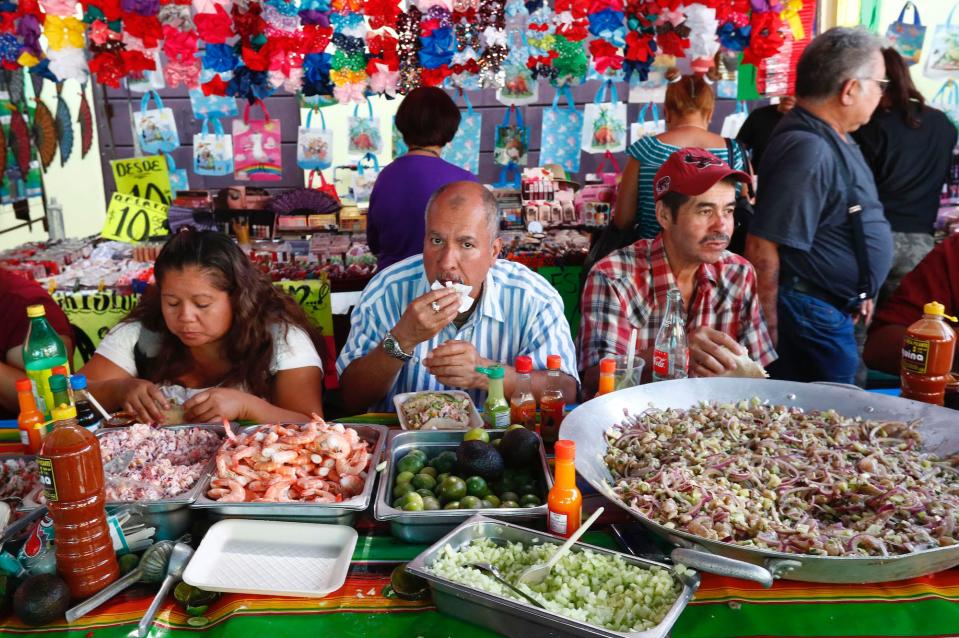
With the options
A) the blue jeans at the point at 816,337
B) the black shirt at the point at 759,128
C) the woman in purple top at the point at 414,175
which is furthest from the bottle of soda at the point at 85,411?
the black shirt at the point at 759,128

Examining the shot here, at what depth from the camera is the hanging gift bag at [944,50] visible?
467 centimetres

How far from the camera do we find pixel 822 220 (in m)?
3.18

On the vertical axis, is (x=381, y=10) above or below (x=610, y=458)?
above

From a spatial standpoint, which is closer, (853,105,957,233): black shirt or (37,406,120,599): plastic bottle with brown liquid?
(37,406,120,599): plastic bottle with brown liquid

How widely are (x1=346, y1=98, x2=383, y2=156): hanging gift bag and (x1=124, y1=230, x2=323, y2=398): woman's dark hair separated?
2.60m

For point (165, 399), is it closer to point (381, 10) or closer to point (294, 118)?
point (381, 10)

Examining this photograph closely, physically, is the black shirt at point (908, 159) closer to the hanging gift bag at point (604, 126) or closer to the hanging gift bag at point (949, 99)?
the hanging gift bag at point (949, 99)

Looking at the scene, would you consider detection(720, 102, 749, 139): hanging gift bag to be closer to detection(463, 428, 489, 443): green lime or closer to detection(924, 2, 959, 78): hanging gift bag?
detection(924, 2, 959, 78): hanging gift bag

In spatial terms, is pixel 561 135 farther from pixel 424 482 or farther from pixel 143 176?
pixel 424 482

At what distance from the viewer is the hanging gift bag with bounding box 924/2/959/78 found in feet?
15.3

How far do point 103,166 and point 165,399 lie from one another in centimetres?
429

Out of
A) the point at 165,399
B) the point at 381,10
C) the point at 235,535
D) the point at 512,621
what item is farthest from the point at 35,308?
the point at 381,10

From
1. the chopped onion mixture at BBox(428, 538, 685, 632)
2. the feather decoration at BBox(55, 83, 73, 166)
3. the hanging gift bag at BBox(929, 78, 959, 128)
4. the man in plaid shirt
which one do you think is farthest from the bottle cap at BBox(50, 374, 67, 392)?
the hanging gift bag at BBox(929, 78, 959, 128)

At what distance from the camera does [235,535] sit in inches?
58.9
